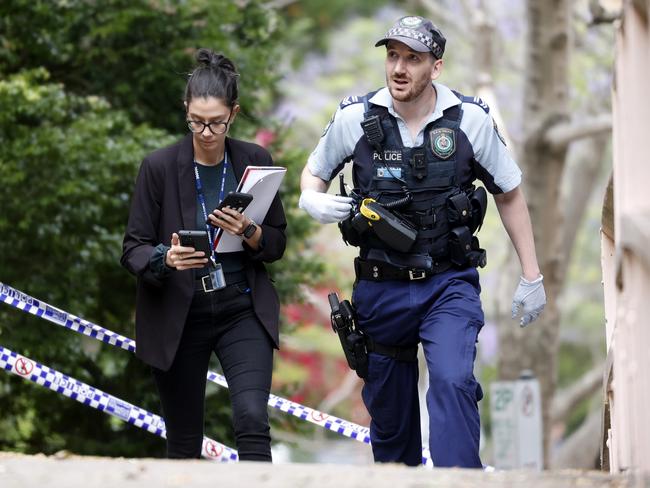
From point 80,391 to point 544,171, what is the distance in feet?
29.1

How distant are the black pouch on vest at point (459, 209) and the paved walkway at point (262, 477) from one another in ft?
5.15

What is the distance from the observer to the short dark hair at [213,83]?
19.2 ft

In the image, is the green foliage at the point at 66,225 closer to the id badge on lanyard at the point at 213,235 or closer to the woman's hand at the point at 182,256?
the id badge on lanyard at the point at 213,235

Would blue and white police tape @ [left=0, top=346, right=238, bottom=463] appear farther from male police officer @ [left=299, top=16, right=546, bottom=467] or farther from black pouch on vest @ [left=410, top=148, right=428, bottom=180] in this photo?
black pouch on vest @ [left=410, top=148, right=428, bottom=180]

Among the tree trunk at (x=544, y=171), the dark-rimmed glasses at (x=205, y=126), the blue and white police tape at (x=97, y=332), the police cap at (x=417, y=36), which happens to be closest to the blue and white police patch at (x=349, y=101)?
the police cap at (x=417, y=36)

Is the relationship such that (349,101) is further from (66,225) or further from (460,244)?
(66,225)

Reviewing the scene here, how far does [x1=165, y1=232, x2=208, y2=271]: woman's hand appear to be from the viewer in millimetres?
5637

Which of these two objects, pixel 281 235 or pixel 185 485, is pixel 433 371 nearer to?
pixel 281 235

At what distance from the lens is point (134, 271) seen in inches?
229

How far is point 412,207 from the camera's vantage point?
6.00m

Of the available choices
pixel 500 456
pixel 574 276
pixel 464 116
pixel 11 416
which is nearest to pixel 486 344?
pixel 574 276

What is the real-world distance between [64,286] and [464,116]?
3.81m

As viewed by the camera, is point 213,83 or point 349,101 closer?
point 213,83

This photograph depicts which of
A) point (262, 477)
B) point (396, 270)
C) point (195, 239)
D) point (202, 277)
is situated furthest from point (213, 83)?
point (262, 477)
